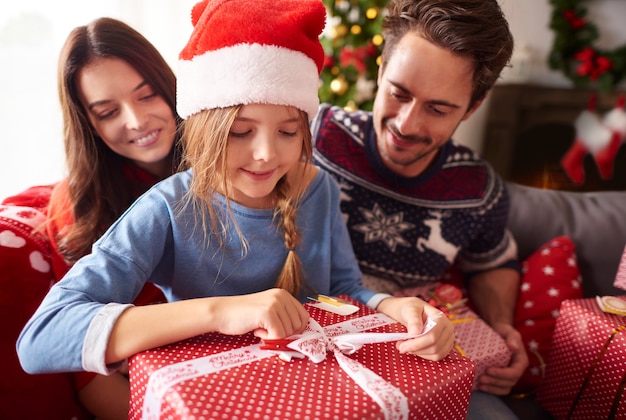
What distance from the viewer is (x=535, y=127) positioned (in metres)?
3.04

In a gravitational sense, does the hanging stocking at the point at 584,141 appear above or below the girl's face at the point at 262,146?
below

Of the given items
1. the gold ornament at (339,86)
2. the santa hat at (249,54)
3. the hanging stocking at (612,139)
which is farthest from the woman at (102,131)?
the hanging stocking at (612,139)

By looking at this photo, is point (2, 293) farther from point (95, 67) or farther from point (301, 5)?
point (301, 5)

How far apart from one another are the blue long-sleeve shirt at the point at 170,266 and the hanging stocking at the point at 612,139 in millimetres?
2313

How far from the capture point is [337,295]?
1.07m

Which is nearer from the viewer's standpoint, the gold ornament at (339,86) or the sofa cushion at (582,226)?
the sofa cushion at (582,226)

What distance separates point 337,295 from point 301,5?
58cm

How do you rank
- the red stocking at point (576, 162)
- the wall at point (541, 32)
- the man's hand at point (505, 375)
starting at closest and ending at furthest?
the man's hand at point (505, 375) < the wall at point (541, 32) < the red stocking at point (576, 162)

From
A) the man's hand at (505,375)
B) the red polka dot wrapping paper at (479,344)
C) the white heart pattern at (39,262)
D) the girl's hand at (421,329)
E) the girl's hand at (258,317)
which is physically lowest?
the man's hand at (505,375)

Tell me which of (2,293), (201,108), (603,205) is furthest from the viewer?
(603,205)

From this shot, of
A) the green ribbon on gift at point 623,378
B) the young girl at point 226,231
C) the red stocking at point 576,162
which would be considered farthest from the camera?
the red stocking at point 576,162

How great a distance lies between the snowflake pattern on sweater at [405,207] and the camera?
1391 mm

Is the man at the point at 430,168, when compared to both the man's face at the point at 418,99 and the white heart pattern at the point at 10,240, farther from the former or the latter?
the white heart pattern at the point at 10,240

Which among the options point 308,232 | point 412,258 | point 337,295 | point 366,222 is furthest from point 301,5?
point 412,258
